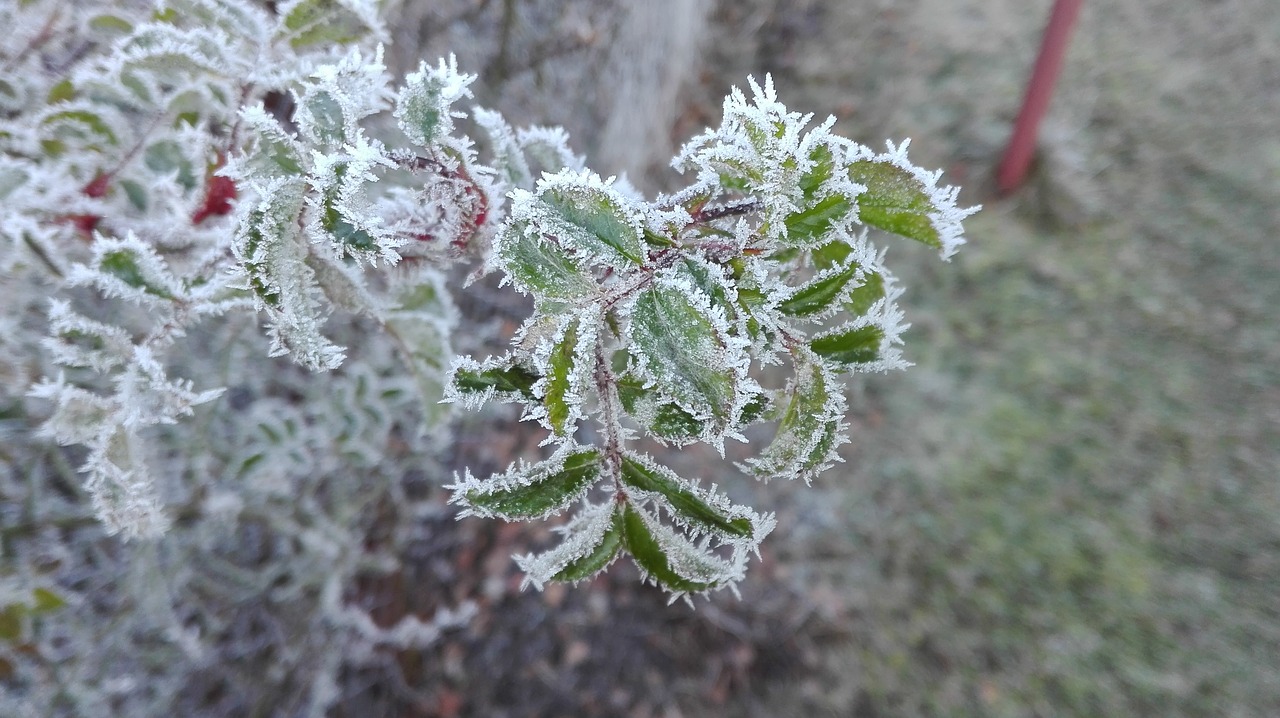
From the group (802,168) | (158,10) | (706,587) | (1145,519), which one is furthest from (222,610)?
(1145,519)

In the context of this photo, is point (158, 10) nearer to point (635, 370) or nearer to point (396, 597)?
point (635, 370)

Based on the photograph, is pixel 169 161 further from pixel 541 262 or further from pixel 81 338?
pixel 541 262

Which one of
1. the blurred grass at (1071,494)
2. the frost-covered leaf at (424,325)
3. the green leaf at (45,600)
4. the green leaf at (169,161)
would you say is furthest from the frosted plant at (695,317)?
the blurred grass at (1071,494)

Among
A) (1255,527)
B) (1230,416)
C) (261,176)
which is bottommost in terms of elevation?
(261,176)

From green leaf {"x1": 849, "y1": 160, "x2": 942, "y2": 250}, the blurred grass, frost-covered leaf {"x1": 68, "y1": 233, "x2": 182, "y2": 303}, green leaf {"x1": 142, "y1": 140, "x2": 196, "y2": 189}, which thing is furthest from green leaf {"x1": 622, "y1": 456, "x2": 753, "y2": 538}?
the blurred grass

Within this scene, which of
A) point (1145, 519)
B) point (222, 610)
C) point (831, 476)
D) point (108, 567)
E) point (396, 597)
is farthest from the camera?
point (831, 476)

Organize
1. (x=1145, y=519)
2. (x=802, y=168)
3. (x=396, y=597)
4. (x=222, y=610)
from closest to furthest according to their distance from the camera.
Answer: (x=802, y=168) → (x=222, y=610) → (x=396, y=597) → (x=1145, y=519)
